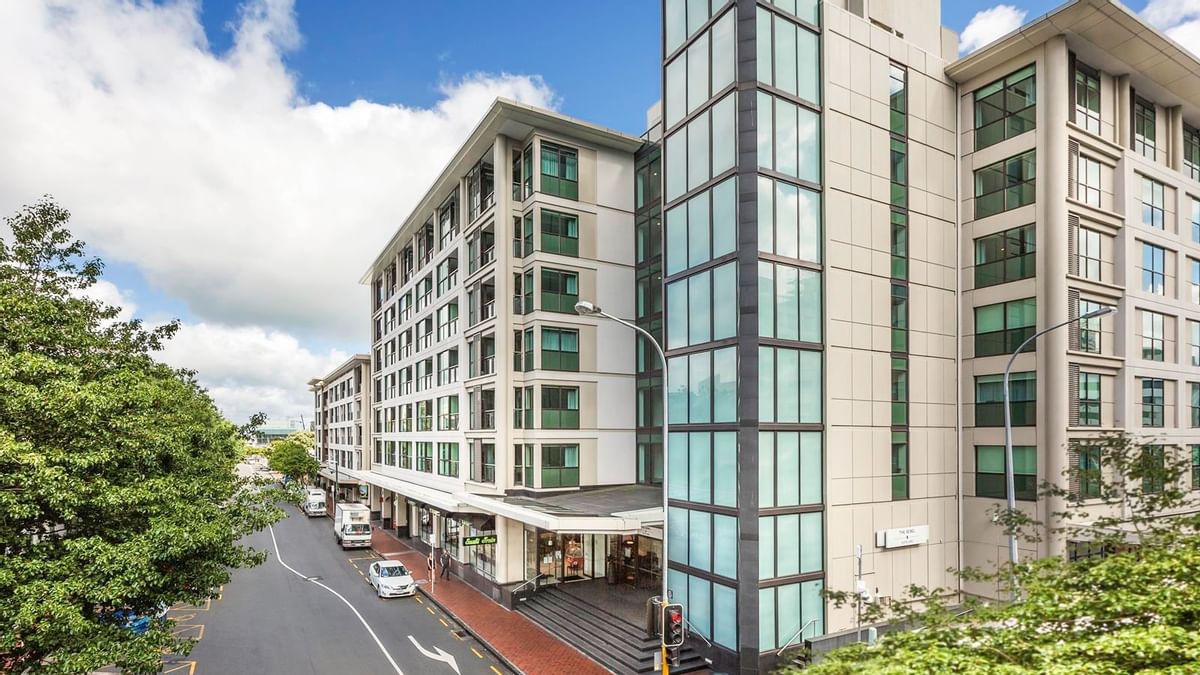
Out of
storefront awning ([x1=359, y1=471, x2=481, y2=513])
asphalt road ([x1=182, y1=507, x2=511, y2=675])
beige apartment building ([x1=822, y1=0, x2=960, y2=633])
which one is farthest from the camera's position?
storefront awning ([x1=359, y1=471, x2=481, y2=513])

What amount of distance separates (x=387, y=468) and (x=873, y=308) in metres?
41.1

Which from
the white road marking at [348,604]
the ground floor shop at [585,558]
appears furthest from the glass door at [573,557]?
the white road marking at [348,604]

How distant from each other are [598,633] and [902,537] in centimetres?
1083

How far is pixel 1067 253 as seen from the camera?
21.2 meters

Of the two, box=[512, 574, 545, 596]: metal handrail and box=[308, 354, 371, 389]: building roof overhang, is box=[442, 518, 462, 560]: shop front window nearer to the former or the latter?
box=[512, 574, 545, 596]: metal handrail

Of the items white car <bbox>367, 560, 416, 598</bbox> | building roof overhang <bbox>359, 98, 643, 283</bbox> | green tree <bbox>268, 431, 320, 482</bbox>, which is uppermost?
building roof overhang <bbox>359, 98, 643, 283</bbox>

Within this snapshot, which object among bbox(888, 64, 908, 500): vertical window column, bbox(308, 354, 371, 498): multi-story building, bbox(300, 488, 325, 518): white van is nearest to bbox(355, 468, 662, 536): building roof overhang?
bbox(888, 64, 908, 500): vertical window column

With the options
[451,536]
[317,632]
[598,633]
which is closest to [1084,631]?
[598,633]

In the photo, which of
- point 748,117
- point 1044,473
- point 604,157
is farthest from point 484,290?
point 1044,473

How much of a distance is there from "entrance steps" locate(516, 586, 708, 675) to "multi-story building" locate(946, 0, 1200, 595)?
11.8 m

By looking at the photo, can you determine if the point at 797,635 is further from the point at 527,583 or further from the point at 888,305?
the point at 527,583

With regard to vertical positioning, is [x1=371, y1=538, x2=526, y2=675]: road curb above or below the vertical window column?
below

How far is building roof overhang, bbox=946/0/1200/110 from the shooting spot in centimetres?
2045

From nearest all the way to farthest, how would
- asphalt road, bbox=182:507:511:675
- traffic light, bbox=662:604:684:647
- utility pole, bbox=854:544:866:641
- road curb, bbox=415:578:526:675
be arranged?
traffic light, bbox=662:604:684:647
utility pole, bbox=854:544:866:641
road curb, bbox=415:578:526:675
asphalt road, bbox=182:507:511:675
